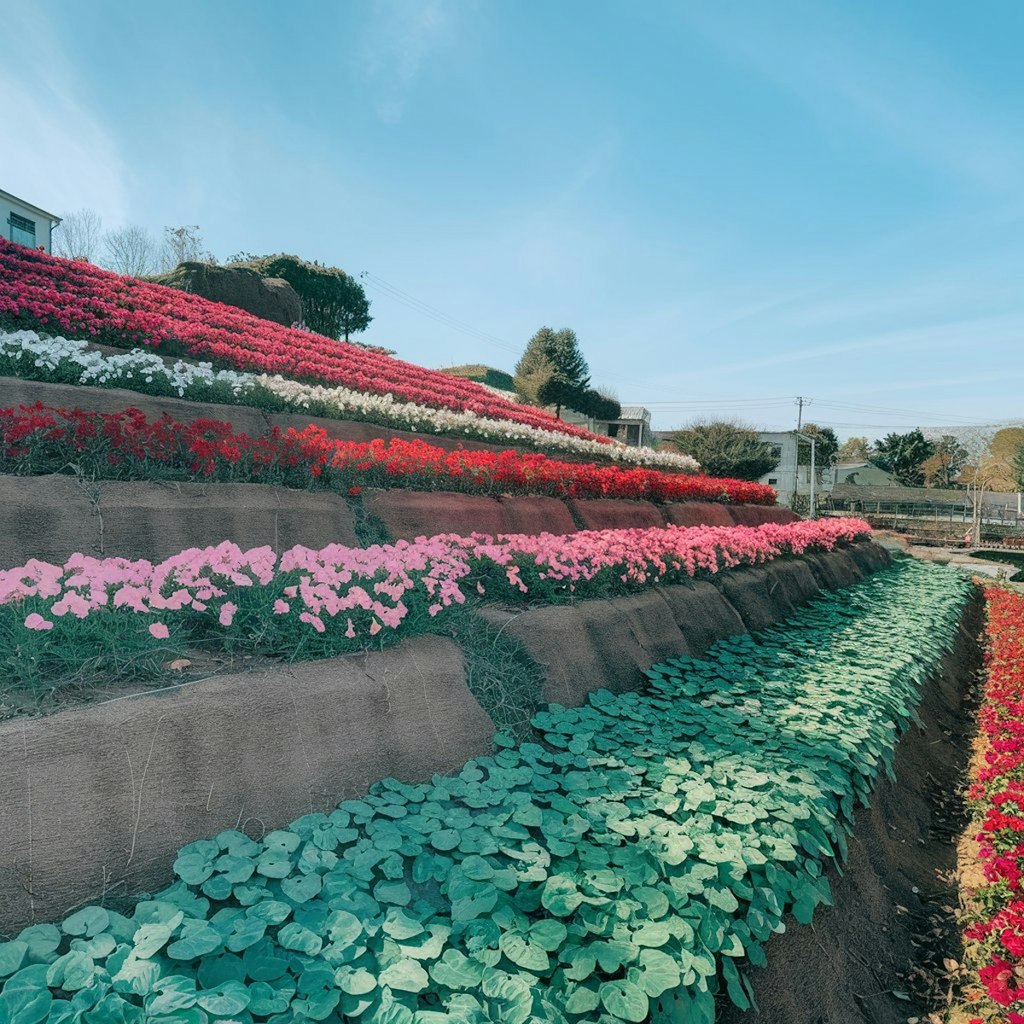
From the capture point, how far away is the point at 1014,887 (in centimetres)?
309

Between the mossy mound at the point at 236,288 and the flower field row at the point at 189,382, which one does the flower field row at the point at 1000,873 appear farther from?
the mossy mound at the point at 236,288

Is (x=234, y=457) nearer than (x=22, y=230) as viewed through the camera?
Yes

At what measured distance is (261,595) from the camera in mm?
2932

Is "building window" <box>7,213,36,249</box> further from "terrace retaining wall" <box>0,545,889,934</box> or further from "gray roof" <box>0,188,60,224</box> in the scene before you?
"terrace retaining wall" <box>0,545,889,934</box>

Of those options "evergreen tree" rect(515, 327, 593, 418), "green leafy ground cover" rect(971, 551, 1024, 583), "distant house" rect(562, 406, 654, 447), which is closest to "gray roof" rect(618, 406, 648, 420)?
"distant house" rect(562, 406, 654, 447)

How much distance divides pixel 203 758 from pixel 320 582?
3.44 ft

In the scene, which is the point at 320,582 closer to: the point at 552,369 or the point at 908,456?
the point at 552,369

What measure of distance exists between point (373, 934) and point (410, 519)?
163 inches

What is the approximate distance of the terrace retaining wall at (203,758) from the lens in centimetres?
190

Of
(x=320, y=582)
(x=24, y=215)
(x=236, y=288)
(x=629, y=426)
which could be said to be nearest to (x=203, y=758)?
(x=320, y=582)

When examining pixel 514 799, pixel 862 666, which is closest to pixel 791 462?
pixel 862 666

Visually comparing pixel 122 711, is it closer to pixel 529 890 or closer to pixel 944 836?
pixel 529 890

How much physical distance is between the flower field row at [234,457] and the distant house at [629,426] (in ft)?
120

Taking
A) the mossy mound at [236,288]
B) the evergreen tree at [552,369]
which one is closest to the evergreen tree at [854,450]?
the evergreen tree at [552,369]
